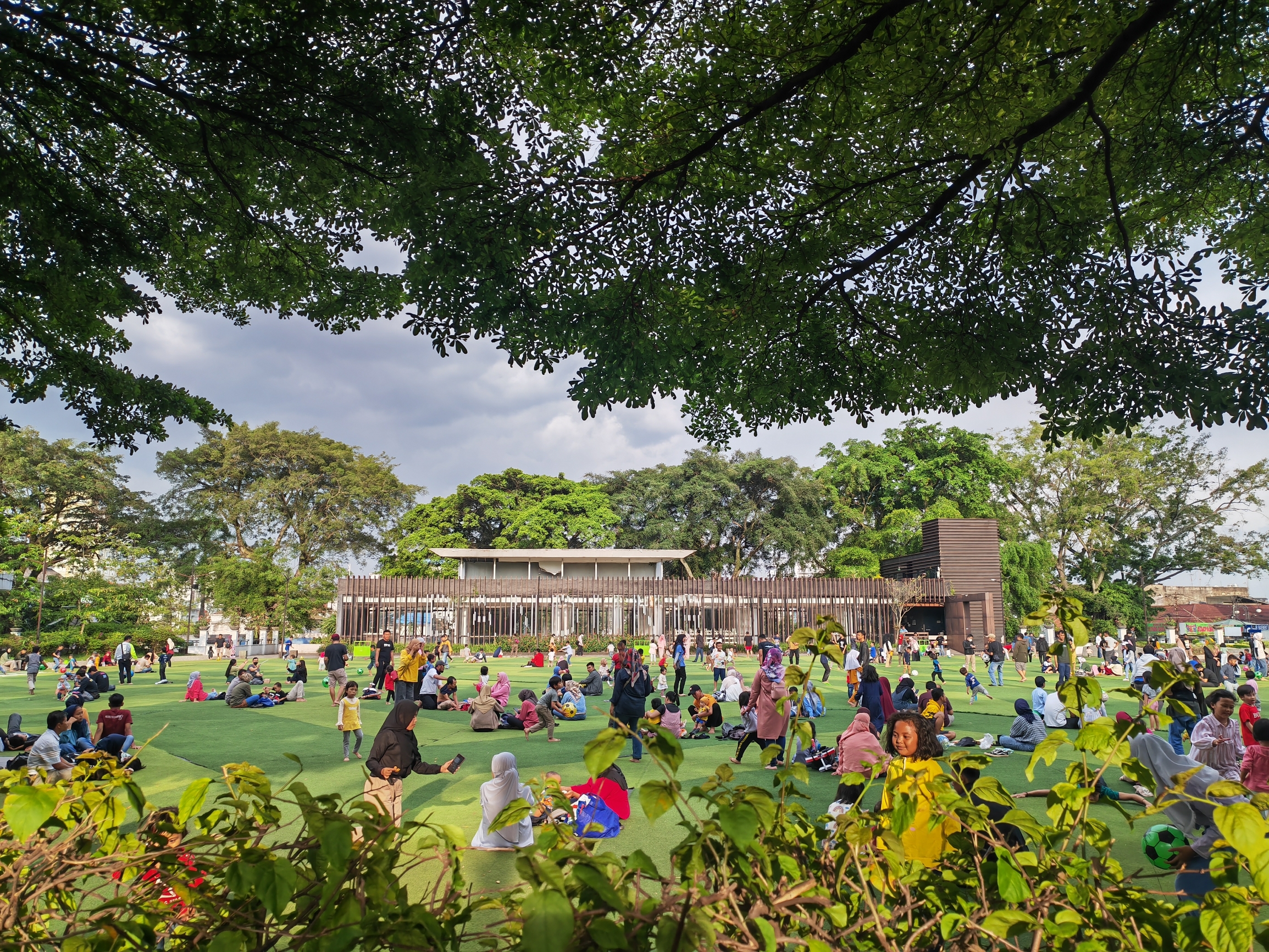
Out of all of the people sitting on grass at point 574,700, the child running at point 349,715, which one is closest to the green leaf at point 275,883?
the child running at point 349,715

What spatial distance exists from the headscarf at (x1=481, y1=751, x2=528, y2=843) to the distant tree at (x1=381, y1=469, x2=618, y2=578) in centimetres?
3996

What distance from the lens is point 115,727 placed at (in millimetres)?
9203

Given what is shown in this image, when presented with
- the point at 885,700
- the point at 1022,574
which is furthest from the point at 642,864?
the point at 1022,574

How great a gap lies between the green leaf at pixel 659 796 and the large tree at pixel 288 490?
46020mm

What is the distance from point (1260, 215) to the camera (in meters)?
7.43

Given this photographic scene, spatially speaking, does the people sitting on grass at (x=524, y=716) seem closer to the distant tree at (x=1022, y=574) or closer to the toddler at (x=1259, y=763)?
the toddler at (x=1259, y=763)

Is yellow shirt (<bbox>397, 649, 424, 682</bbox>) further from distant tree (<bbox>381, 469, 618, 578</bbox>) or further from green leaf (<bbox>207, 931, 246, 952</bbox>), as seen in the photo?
distant tree (<bbox>381, 469, 618, 578</bbox>)

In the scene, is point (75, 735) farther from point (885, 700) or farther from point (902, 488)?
point (902, 488)

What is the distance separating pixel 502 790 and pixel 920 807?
4.23 metres

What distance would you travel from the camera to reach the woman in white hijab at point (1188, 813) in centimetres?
394

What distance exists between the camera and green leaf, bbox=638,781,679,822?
133 centimetres

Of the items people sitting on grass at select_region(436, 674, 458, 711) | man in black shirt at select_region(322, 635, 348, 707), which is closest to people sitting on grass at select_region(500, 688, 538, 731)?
people sitting on grass at select_region(436, 674, 458, 711)

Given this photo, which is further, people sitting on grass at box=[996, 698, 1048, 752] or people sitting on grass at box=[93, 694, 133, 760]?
people sitting on grass at box=[996, 698, 1048, 752]

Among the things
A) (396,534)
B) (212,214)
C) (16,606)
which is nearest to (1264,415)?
(212,214)
